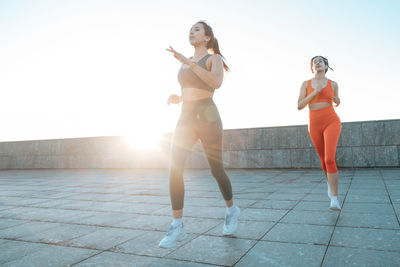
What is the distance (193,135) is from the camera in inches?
116

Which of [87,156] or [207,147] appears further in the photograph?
[87,156]

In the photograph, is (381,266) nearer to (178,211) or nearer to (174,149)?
(178,211)

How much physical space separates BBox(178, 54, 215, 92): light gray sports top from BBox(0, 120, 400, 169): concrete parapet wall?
826 cm

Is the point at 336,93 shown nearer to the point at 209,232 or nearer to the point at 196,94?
the point at 196,94

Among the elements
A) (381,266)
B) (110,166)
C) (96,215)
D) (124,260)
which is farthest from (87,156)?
(381,266)

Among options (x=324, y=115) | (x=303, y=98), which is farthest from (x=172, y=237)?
(x=303, y=98)

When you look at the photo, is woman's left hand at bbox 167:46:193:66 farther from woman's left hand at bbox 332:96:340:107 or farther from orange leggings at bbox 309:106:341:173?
woman's left hand at bbox 332:96:340:107

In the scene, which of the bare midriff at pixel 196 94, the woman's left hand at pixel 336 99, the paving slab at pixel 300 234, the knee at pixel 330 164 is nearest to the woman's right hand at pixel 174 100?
the bare midriff at pixel 196 94

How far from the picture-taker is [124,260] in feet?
7.87

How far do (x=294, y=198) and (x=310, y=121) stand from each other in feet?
4.40

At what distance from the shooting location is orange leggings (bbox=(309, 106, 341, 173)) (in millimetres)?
4023

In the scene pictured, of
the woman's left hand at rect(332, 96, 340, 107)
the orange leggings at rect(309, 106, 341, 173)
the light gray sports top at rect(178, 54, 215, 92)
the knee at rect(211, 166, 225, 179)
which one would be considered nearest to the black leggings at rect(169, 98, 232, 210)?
the knee at rect(211, 166, 225, 179)

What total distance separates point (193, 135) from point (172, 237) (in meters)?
0.93

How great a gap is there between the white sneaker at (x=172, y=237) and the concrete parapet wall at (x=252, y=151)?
8.43 metres
